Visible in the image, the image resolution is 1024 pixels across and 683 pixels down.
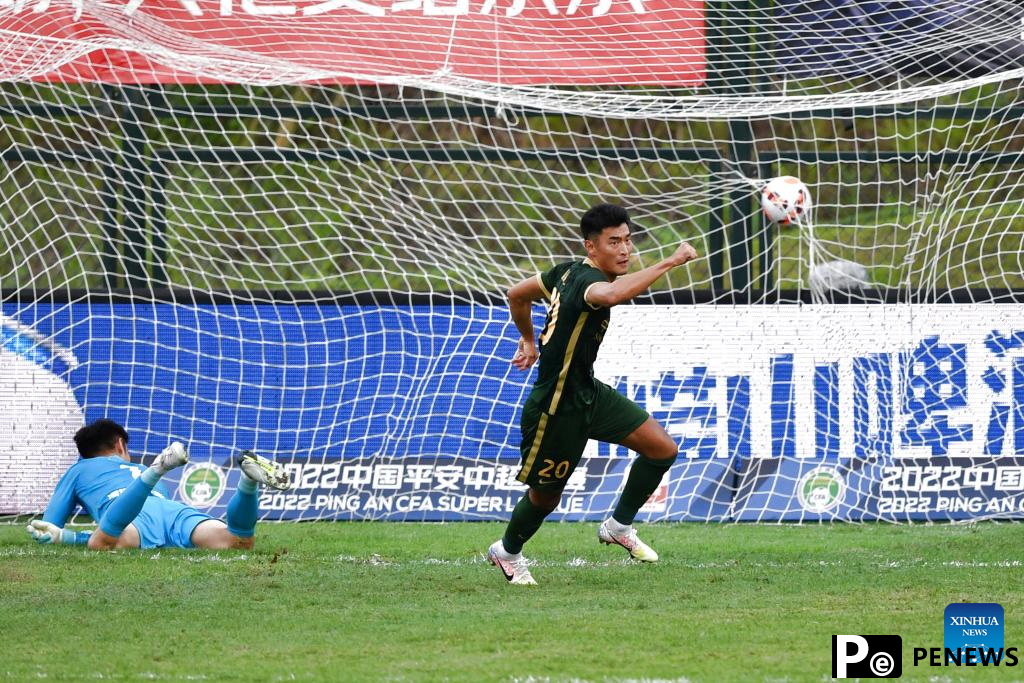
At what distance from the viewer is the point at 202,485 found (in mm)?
9688

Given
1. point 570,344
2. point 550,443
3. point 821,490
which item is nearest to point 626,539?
point 550,443

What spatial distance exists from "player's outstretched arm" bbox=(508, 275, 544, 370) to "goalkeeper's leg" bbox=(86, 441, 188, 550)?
193cm

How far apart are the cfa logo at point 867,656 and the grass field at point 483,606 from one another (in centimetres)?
5

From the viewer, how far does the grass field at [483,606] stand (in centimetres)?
466

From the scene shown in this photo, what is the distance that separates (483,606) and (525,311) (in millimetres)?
1568

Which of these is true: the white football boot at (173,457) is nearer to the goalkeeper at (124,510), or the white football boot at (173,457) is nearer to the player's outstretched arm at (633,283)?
the goalkeeper at (124,510)

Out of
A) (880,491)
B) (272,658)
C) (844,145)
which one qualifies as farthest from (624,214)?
(844,145)

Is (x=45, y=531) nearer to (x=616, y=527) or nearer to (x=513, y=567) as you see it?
(x=513, y=567)

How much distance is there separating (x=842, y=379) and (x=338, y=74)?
13.3ft

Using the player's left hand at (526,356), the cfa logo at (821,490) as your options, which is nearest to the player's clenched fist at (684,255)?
the player's left hand at (526,356)

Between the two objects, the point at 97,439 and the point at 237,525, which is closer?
the point at 237,525

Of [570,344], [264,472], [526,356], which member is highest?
[526,356]

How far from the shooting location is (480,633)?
5.23 m

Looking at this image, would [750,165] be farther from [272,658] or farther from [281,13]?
[272,658]
